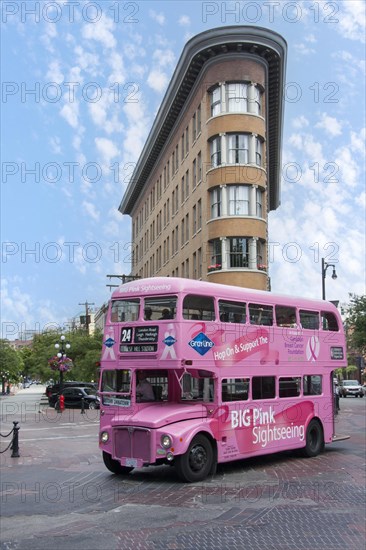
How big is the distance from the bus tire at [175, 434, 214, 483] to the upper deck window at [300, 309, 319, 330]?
5.12 metres

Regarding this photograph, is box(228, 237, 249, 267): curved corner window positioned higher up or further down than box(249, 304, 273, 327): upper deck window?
higher up

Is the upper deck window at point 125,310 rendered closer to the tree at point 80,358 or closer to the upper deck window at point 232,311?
the upper deck window at point 232,311

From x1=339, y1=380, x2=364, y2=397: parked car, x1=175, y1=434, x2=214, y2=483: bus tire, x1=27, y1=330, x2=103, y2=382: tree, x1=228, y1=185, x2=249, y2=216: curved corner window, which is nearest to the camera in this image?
x1=175, y1=434, x2=214, y2=483: bus tire

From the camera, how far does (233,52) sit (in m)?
38.8

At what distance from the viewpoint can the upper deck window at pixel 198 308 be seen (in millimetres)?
13586

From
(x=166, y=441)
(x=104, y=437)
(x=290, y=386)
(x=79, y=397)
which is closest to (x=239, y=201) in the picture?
(x=79, y=397)

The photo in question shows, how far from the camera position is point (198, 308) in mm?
13875

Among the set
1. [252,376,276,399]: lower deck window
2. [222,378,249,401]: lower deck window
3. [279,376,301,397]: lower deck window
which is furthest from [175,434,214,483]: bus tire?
[279,376,301,397]: lower deck window

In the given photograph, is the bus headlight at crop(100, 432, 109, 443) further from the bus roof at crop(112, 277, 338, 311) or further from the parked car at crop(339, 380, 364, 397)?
the parked car at crop(339, 380, 364, 397)

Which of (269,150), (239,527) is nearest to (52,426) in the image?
(239,527)

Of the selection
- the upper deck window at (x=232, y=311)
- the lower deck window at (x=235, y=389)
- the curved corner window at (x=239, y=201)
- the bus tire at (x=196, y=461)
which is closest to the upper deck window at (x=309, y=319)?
the upper deck window at (x=232, y=311)

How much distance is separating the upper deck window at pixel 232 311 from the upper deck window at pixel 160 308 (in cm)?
136

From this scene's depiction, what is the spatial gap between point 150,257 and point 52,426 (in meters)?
35.0

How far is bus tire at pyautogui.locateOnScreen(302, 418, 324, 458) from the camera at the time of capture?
662 inches
